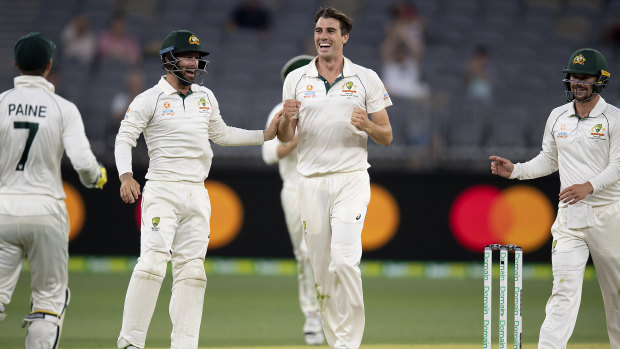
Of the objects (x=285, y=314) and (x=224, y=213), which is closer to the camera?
(x=285, y=314)

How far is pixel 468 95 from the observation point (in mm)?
14625

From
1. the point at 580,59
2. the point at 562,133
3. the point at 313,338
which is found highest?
the point at 580,59

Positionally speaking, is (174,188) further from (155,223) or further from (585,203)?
(585,203)

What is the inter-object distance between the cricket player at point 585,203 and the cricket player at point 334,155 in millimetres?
1230

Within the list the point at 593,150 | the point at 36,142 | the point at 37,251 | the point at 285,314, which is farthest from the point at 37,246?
the point at 285,314

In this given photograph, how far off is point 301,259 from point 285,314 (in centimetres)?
154

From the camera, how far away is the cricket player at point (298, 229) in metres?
7.98

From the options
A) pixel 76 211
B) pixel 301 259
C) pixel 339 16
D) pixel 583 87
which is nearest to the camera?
pixel 583 87

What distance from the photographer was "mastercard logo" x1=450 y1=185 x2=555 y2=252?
1282 centimetres

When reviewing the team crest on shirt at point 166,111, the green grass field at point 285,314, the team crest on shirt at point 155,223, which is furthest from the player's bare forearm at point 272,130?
the green grass field at point 285,314

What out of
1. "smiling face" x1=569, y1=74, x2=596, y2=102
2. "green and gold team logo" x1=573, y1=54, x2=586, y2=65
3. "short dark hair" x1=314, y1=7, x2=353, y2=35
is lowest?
"smiling face" x1=569, y1=74, x2=596, y2=102

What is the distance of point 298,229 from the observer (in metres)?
8.34

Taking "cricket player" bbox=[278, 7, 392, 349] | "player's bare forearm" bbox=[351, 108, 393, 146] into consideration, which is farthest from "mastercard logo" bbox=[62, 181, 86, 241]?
"player's bare forearm" bbox=[351, 108, 393, 146]

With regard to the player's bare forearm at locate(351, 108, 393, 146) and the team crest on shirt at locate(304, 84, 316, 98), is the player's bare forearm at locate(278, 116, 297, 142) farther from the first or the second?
the player's bare forearm at locate(351, 108, 393, 146)
